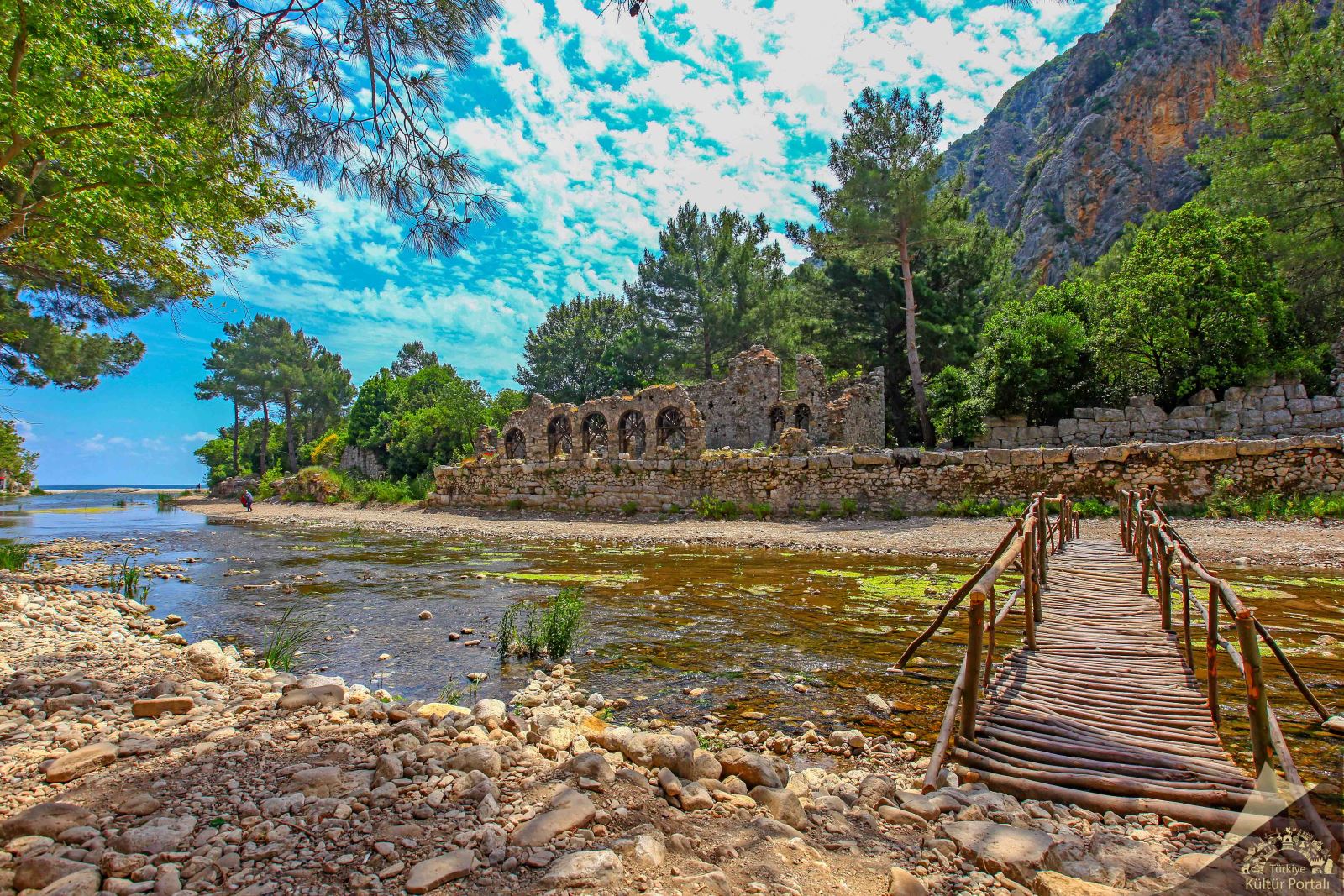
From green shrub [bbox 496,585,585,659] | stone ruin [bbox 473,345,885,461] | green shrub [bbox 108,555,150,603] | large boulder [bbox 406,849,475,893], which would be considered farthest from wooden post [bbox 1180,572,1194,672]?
stone ruin [bbox 473,345,885,461]

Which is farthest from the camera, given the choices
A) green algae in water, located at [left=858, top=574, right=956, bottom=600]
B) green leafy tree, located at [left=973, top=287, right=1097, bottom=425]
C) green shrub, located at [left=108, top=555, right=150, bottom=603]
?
green leafy tree, located at [left=973, top=287, right=1097, bottom=425]

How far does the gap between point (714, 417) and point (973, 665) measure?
2173 centimetres

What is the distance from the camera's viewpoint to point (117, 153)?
19.6ft

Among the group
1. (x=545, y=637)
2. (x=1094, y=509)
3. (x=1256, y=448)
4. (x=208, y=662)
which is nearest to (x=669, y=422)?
(x=1094, y=509)

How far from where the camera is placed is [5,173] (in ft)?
20.6

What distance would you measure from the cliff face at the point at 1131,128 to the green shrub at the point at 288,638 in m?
47.7

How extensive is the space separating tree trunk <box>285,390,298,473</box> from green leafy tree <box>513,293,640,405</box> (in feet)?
61.5

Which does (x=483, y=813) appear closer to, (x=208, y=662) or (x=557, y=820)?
(x=557, y=820)

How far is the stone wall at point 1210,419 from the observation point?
556 inches

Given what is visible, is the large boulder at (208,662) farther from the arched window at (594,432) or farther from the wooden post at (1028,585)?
the arched window at (594,432)

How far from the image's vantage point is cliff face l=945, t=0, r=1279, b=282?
156 ft

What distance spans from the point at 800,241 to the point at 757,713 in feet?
72.2

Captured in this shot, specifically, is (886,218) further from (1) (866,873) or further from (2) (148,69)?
(1) (866,873)

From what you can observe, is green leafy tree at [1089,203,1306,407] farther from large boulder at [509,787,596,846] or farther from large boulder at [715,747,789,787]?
large boulder at [509,787,596,846]
